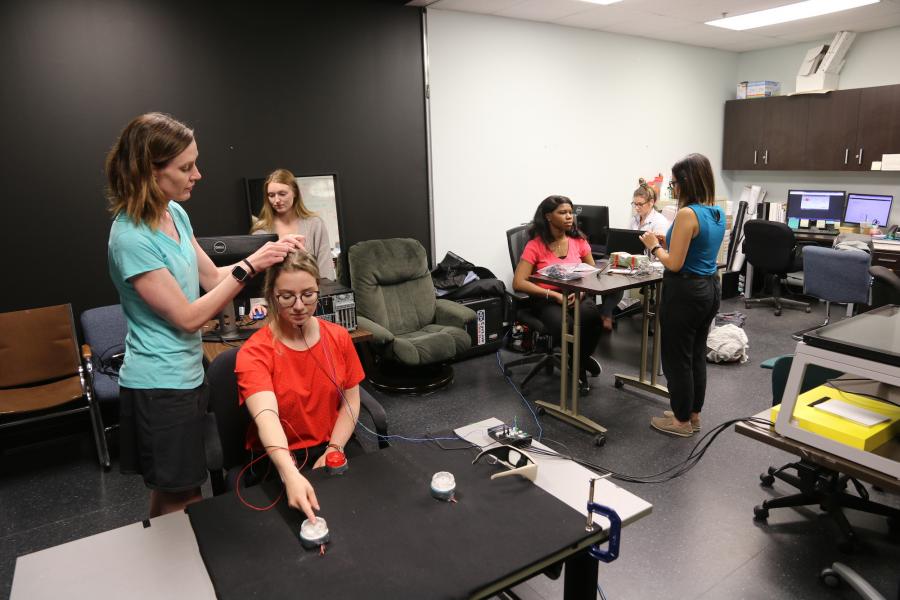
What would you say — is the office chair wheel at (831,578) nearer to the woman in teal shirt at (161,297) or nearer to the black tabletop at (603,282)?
the black tabletop at (603,282)

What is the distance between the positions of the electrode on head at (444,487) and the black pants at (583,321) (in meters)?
2.38

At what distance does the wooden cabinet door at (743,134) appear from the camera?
6.59m

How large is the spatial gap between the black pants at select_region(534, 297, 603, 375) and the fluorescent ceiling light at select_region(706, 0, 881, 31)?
326cm

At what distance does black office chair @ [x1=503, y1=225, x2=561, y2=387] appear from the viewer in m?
3.89

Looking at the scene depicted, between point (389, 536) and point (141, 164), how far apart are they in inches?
44.5

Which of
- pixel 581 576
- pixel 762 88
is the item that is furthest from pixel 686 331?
pixel 762 88

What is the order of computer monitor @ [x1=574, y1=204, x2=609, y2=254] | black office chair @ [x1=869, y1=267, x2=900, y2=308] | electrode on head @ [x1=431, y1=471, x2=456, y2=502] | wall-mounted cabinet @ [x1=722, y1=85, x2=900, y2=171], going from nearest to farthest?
electrode on head @ [x1=431, y1=471, x2=456, y2=502] → black office chair @ [x1=869, y1=267, x2=900, y2=308] → computer monitor @ [x1=574, y1=204, x2=609, y2=254] → wall-mounted cabinet @ [x1=722, y1=85, x2=900, y2=171]

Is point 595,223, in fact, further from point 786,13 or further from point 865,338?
point 865,338

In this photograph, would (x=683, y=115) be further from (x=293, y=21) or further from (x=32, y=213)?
(x=32, y=213)

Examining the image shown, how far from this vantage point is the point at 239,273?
1.63 metres

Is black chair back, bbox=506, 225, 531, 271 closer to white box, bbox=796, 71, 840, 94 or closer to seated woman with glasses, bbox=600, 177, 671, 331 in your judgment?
seated woman with glasses, bbox=600, 177, 671, 331

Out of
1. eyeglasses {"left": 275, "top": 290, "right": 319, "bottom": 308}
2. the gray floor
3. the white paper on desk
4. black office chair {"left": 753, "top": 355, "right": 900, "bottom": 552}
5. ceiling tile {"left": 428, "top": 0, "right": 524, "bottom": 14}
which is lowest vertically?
the gray floor

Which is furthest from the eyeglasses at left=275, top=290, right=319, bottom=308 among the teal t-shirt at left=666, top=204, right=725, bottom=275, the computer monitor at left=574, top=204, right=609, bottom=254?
the computer monitor at left=574, top=204, right=609, bottom=254

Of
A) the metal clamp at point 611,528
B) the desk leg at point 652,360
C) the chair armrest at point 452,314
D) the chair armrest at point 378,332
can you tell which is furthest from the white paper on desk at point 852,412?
the chair armrest at point 452,314
